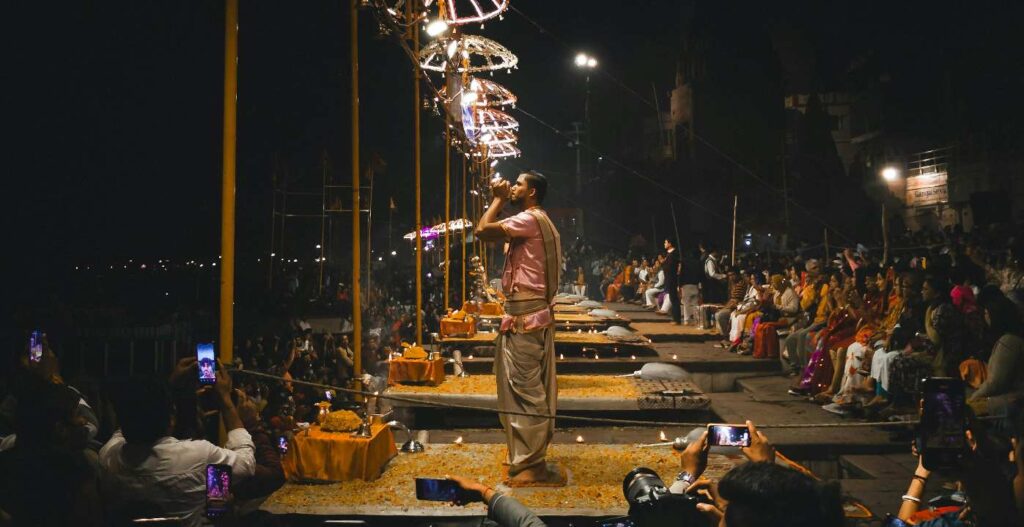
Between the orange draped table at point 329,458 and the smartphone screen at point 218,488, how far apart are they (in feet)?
8.81

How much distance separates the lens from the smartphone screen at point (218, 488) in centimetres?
318

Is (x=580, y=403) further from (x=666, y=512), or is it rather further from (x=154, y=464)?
(x=666, y=512)

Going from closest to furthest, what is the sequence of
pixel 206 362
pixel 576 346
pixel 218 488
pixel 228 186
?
pixel 218 488, pixel 206 362, pixel 228 186, pixel 576 346

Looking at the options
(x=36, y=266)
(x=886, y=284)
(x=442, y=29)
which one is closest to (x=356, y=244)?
(x=442, y=29)

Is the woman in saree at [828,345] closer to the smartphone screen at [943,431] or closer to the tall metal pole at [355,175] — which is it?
the tall metal pole at [355,175]

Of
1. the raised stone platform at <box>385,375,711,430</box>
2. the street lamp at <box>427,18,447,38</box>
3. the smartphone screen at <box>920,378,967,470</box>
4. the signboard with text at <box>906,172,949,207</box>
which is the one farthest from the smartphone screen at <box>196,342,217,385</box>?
the signboard with text at <box>906,172,949,207</box>

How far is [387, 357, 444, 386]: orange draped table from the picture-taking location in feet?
30.2

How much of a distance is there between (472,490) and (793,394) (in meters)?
8.42

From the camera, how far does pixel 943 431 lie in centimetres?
289

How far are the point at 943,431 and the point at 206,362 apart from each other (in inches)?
137

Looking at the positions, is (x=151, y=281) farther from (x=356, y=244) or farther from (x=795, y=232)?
(x=795, y=232)

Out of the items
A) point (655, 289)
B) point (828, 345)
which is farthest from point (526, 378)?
point (655, 289)

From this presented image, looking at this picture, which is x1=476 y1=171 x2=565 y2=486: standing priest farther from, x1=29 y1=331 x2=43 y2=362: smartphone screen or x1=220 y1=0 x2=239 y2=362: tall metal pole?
x1=29 y1=331 x2=43 y2=362: smartphone screen

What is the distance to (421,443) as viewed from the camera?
7.18 m
